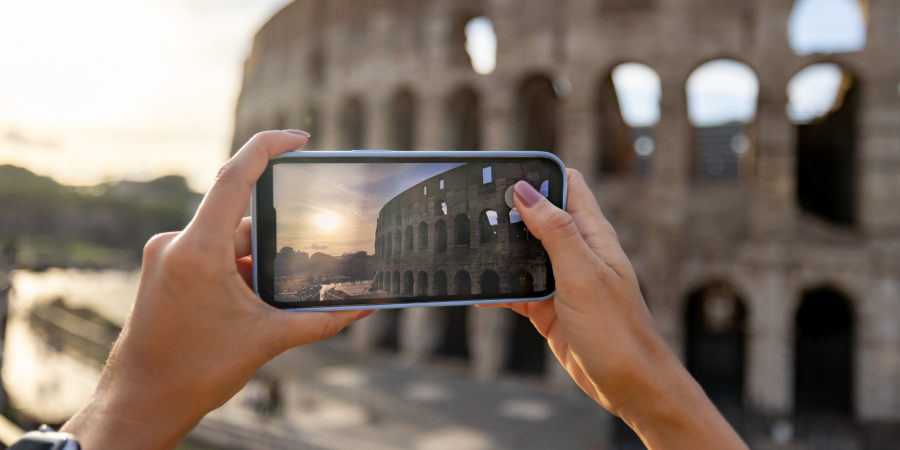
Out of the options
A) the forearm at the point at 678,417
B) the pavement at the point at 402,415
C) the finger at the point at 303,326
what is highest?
the finger at the point at 303,326

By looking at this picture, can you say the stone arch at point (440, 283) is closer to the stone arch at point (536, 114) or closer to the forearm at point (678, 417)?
the forearm at point (678, 417)

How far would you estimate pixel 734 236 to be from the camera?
1717 centimetres

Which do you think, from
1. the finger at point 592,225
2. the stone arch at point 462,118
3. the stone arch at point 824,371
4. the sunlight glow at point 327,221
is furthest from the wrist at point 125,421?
the stone arch at point 824,371

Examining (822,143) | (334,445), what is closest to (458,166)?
(334,445)

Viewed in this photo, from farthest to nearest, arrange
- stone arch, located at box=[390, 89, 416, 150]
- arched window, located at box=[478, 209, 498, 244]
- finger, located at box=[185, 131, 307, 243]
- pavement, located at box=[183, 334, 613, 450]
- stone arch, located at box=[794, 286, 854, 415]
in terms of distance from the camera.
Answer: stone arch, located at box=[390, 89, 416, 150]
stone arch, located at box=[794, 286, 854, 415]
pavement, located at box=[183, 334, 613, 450]
arched window, located at box=[478, 209, 498, 244]
finger, located at box=[185, 131, 307, 243]

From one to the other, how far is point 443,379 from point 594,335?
1888 centimetres

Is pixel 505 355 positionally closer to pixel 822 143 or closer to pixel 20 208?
pixel 822 143

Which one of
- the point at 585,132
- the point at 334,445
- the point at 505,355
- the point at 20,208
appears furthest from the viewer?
the point at 20,208

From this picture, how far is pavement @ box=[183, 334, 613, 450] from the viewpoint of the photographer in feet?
44.5

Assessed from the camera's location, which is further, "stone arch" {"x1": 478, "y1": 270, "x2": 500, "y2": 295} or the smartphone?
"stone arch" {"x1": 478, "y1": 270, "x2": 500, "y2": 295}

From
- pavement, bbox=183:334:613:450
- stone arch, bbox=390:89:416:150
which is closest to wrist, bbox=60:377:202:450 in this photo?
pavement, bbox=183:334:613:450

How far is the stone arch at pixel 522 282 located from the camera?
2539mm

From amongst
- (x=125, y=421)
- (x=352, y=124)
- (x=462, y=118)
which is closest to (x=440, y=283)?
(x=125, y=421)

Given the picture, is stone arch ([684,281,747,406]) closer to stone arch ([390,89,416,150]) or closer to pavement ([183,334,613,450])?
pavement ([183,334,613,450])
